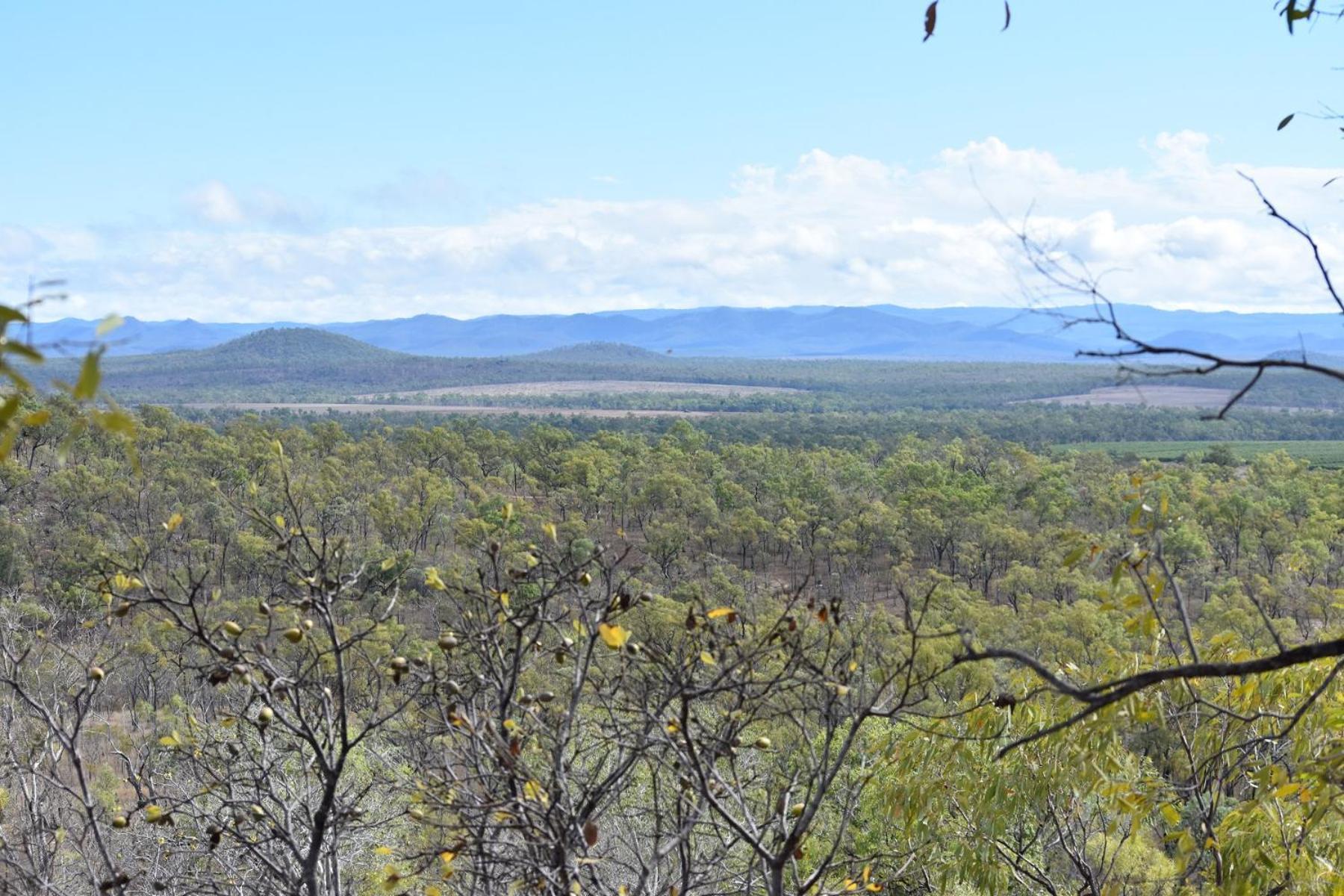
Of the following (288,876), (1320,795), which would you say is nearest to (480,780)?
(288,876)

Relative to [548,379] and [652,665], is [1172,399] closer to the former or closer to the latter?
[548,379]

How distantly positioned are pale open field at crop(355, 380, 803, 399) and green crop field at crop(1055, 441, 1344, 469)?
62767 mm

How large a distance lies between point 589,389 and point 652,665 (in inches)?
6281

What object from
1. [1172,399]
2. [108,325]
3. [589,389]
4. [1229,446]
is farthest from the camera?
[589,389]

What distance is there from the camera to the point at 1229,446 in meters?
65.2

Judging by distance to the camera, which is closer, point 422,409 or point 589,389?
point 422,409

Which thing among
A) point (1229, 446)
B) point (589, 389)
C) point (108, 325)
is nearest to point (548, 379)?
point (589, 389)

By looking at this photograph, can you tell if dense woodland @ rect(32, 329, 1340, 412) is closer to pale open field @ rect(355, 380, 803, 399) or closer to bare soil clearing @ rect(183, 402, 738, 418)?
pale open field @ rect(355, 380, 803, 399)

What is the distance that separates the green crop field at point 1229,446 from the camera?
65.9 m

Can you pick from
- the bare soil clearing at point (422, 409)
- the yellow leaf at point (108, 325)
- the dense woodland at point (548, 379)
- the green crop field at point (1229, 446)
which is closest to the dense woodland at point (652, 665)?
the yellow leaf at point (108, 325)

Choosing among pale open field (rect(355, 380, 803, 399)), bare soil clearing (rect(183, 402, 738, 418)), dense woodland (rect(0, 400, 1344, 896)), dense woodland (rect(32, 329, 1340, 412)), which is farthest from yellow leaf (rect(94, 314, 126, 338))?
pale open field (rect(355, 380, 803, 399))

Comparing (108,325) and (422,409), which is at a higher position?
(108,325)

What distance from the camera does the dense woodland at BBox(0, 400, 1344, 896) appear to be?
8.71ft

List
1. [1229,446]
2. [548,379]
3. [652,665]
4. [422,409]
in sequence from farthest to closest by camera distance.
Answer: [548,379] → [422,409] → [1229,446] → [652,665]
